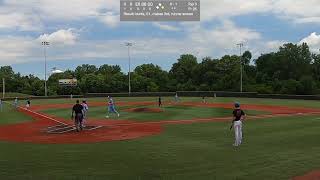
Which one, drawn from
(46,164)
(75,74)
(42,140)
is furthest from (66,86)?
(46,164)

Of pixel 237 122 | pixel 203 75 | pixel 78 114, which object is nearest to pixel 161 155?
pixel 237 122

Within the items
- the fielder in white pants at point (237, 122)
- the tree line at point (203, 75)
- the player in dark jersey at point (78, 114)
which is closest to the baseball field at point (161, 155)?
the fielder in white pants at point (237, 122)

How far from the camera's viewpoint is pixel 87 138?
2323cm

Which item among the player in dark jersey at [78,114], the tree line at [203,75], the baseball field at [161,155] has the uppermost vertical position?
the tree line at [203,75]

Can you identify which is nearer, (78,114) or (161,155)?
(161,155)

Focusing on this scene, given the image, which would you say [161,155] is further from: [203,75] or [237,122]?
[203,75]

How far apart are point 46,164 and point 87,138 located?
8.30m

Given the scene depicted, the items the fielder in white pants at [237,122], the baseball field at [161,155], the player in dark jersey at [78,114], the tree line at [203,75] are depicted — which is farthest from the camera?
the tree line at [203,75]

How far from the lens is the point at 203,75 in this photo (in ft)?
452

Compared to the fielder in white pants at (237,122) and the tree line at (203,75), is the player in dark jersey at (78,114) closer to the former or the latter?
the fielder in white pants at (237,122)

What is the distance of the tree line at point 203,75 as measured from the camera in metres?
126

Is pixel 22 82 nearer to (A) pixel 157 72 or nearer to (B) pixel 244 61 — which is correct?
(A) pixel 157 72

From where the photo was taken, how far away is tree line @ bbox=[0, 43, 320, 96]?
126000mm
